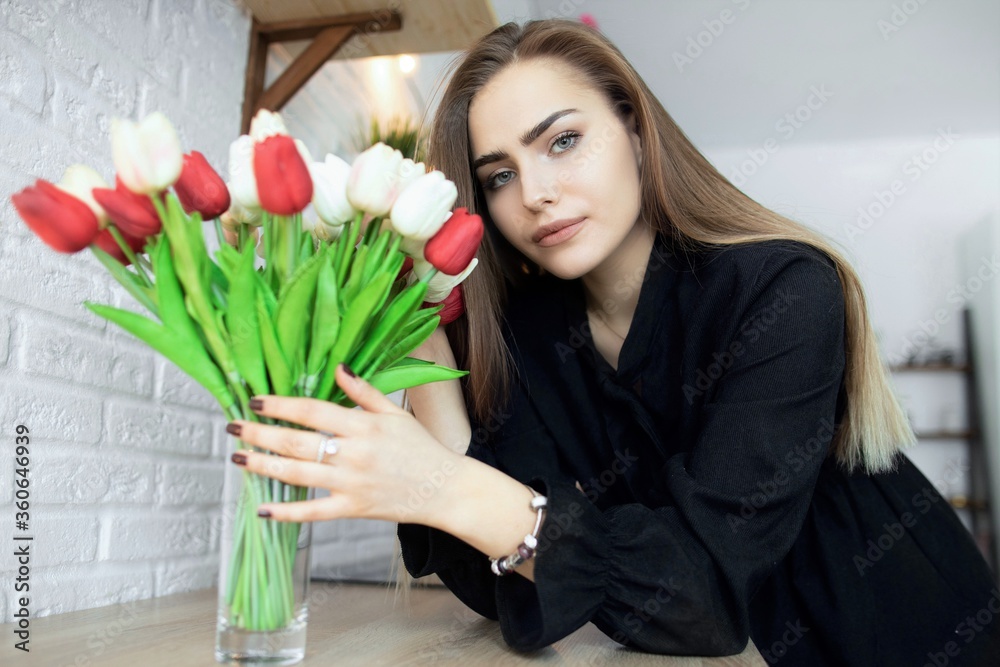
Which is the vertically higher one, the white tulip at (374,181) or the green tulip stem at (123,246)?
the white tulip at (374,181)

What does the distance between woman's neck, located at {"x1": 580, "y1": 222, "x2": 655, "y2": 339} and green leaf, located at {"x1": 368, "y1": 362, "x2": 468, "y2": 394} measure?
637 mm

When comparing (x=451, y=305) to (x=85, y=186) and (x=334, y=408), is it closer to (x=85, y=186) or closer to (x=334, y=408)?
(x=334, y=408)

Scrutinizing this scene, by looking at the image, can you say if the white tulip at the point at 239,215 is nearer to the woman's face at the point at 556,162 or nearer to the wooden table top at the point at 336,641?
the wooden table top at the point at 336,641

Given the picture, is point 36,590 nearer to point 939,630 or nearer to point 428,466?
point 428,466

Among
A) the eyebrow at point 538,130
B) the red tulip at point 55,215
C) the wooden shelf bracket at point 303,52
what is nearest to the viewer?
the red tulip at point 55,215

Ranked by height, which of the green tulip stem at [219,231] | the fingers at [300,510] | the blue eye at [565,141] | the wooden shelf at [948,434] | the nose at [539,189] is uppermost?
the blue eye at [565,141]

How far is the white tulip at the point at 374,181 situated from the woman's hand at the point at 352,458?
14cm

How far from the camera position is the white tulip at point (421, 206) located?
1.98 feet

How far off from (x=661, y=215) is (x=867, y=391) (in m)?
0.40

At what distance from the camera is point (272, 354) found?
1.88ft

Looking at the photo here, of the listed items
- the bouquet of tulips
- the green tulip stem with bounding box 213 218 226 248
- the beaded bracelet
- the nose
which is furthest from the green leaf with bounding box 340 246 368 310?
the nose

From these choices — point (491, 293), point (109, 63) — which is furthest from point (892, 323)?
point (109, 63)

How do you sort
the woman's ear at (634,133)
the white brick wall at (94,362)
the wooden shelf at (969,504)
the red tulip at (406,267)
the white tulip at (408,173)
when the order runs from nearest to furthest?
the white tulip at (408,173) < the red tulip at (406,267) < the white brick wall at (94,362) < the woman's ear at (634,133) < the wooden shelf at (969,504)

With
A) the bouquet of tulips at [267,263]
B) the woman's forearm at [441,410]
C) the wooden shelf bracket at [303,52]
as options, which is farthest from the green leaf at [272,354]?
the wooden shelf bracket at [303,52]
